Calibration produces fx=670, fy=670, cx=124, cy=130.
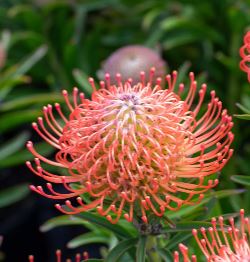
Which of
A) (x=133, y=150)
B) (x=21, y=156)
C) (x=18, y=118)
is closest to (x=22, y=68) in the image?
(x=18, y=118)

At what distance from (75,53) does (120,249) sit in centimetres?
160

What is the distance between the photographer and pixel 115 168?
3.59ft

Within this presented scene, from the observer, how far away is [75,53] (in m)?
2.67

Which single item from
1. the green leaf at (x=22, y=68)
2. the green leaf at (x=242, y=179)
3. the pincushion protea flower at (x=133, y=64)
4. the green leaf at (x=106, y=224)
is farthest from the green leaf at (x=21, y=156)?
the green leaf at (x=242, y=179)

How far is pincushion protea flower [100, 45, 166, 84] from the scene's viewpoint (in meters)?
1.92

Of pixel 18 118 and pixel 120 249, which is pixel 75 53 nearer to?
pixel 18 118

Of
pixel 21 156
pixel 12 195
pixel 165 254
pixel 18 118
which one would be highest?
pixel 18 118

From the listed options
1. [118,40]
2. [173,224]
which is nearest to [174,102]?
[173,224]

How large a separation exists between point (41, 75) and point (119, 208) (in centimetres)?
189

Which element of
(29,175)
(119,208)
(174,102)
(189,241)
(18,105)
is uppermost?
(18,105)

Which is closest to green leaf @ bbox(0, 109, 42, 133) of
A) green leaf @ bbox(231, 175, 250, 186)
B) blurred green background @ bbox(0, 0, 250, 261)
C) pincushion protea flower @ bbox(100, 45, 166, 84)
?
blurred green background @ bbox(0, 0, 250, 261)

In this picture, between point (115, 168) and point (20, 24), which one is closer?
point (115, 168)

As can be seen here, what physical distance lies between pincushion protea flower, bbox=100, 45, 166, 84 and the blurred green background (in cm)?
36

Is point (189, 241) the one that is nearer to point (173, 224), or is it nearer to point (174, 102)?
point (173, 224)
